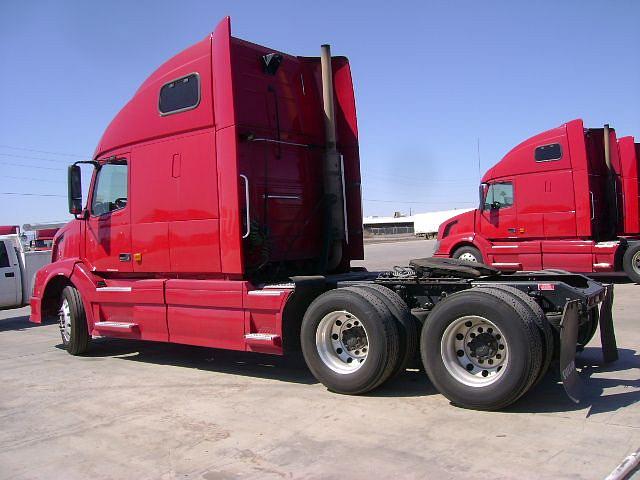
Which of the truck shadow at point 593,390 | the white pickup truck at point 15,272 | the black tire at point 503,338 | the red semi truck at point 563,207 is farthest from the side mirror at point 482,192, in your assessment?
the white pickup truck at point 15,272

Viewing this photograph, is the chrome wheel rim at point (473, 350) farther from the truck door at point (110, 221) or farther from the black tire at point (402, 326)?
the truck door at point (110, 221)

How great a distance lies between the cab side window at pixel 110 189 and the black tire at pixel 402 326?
4.09 m

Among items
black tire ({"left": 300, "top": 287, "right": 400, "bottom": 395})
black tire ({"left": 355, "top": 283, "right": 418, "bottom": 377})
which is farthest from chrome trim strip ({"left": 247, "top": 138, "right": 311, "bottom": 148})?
black tire ({"left": 355, "top": 283, "right": 418, "bottom": 377})

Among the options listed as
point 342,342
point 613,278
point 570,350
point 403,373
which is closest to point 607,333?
point 570,350

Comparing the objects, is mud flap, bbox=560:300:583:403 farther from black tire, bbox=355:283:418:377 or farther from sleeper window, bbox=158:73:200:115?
sleeper window, bbox=158:73:200:115

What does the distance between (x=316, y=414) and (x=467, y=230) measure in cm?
1173

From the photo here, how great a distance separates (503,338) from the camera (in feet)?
16.3

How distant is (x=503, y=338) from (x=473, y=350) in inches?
13.8

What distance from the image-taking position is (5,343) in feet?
33.5

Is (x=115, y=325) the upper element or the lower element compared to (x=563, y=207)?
lower

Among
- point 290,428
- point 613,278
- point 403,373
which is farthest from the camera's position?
point 613,278

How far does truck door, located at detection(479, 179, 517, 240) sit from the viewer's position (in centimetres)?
1489

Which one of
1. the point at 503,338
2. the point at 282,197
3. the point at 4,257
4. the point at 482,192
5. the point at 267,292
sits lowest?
the point at 503,338

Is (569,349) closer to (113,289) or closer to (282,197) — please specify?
(282,197)
